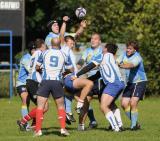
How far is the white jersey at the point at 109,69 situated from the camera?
16.0 metres

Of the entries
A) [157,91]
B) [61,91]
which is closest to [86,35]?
[157,91]

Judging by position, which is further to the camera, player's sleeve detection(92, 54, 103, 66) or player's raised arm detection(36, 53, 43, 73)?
player's sleeve detection(92, 54, 103, 66)

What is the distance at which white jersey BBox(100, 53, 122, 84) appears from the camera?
16.0m

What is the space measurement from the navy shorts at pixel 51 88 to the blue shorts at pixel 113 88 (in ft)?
4.89

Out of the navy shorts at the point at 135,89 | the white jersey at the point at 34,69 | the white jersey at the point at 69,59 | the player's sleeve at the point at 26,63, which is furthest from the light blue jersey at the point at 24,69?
the navy shorts at the point at 135,89

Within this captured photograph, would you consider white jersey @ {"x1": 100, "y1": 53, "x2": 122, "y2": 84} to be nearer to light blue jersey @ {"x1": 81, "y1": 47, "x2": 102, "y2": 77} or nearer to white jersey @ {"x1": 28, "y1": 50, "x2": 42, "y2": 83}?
light blue jersey @ {"x1": 81, "y1": 47, "x2": 102, "y2": 77}

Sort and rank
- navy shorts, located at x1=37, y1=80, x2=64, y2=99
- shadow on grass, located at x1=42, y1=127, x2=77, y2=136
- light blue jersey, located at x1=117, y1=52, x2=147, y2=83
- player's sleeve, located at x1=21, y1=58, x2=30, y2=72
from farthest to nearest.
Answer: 1. player's sleeve, located at x1=21, y1=58, x2=30, y2=72
2. light blue jersey, located at x1=117, y1=52, x2=147, y2=83
3. shadow on grass, located at x1=42, y1=127, x2=77, y2=136
4. navy shorts, located at x1=37, y1=80, x2=64, y2=99

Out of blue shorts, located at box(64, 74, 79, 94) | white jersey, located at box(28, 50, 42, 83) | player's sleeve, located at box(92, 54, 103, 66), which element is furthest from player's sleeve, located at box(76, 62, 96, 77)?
white jersey, located at box(28, 50, 42, 83)

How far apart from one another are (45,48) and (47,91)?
1.90 metres

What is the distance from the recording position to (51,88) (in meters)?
14.8

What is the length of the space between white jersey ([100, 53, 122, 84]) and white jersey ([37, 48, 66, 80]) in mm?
1402

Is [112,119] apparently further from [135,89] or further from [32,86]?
[32,86]

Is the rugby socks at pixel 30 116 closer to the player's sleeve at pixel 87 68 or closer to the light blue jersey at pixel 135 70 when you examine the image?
the player's sleeve at pixel 87 68

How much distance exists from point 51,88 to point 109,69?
1776 millimetres
